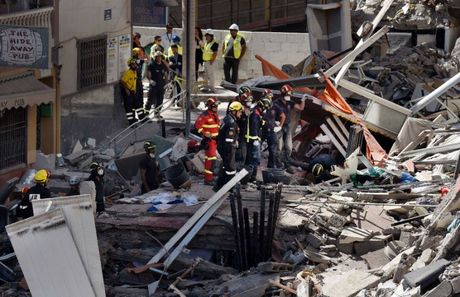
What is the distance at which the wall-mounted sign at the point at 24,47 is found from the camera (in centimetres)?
2441

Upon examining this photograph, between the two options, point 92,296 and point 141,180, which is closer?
point 92,296

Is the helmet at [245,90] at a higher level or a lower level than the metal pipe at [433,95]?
higher

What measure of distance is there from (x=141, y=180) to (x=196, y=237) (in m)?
3.75

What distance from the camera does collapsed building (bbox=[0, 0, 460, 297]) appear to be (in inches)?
698

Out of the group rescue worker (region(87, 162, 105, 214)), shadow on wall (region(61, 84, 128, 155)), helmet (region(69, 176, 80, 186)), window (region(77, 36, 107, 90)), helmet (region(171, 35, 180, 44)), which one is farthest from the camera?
helmet (region(171, 35, 180, 44))

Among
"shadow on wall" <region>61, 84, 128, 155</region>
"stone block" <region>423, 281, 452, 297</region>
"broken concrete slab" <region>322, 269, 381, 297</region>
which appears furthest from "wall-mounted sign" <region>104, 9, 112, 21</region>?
"stone block" <region>423, 281, 452, 297</region>

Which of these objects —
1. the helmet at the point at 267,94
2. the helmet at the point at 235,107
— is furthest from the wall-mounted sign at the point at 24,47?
the helmet at the point at 267,94

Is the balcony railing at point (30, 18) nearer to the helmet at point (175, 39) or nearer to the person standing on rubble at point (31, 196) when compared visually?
the person standing on rubble at point (31, 196)

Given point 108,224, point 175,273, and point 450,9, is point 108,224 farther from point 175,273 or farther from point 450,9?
point 450,9

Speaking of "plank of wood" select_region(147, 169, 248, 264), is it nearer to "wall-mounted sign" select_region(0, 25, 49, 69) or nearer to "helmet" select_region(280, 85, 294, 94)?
"helmet" select_region(280, 85, 294, 94)

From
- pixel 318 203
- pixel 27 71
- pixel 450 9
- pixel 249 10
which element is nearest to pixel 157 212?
pixel 318 203

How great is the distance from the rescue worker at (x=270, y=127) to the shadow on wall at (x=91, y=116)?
4.30 metres

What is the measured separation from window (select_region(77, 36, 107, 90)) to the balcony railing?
5.02 ft

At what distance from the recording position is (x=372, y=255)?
21234mm
